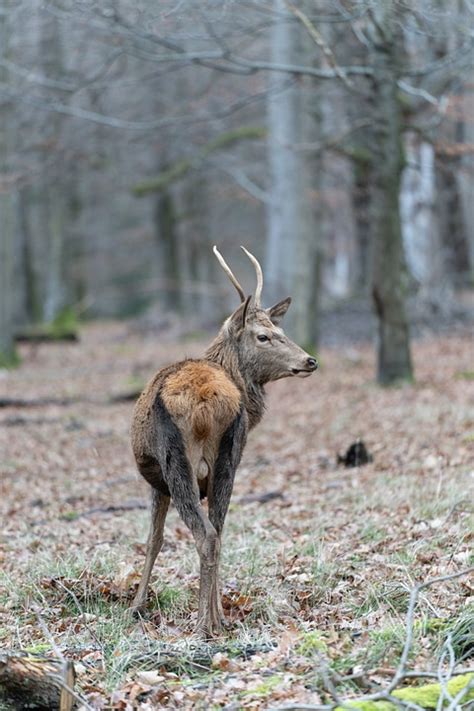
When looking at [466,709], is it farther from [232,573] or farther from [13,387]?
[13,387]

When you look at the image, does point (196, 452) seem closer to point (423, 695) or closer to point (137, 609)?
point (137, 609)

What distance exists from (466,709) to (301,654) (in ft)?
3.38

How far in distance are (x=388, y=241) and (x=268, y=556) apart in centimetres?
816

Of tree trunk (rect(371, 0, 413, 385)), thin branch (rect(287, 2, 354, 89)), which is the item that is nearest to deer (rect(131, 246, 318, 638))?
thin branch (rect(287, 2, 354, 89))

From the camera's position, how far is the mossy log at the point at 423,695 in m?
4.38

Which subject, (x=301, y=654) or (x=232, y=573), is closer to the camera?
(x=301, y=654)

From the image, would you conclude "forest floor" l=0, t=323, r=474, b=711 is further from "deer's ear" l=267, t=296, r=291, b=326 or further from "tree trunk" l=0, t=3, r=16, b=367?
"tree trunk" l=0, t=3, r=16, b=367

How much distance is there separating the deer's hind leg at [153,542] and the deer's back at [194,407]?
375 millimetres

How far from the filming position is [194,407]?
5.77 m

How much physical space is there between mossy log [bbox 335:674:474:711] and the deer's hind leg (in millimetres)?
2182

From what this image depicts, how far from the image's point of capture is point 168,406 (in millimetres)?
5812

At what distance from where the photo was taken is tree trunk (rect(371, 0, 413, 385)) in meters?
14.1

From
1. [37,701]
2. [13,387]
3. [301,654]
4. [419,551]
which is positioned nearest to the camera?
[37,701]

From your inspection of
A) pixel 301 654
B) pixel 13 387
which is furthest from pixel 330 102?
pixel 301 654
